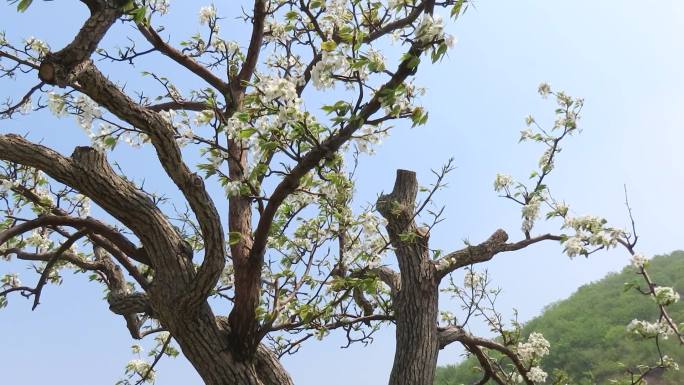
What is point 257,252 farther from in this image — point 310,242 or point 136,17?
point 136,17

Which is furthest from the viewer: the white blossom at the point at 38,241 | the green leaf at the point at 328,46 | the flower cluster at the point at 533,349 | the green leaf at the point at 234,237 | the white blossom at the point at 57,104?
the flower cluster at the point at 533,349

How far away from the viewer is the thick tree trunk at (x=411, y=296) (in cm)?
475

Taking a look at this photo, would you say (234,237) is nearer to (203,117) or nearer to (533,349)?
(203,117)

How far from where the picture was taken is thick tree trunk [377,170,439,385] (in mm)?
4750

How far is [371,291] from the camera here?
380 centimetres

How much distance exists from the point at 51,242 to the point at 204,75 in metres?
2.09

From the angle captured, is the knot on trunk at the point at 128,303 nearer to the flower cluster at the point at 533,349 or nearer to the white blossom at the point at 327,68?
the white blossom at the point at 327,68

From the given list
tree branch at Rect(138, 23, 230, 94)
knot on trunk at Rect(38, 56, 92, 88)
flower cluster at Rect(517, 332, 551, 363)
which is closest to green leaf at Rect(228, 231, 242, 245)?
knot on trunk at Rect(38, 56, 92, 88)

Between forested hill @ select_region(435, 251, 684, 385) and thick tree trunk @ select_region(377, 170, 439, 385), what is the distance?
7.93 meters

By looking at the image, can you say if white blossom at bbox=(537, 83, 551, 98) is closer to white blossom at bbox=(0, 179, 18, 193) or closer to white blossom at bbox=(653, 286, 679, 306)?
white blossom at bbox=(653, 286, 679, 306)

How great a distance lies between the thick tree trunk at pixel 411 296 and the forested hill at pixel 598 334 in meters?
7.93

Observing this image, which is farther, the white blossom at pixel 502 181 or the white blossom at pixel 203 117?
the white blossom at pixel 502 181

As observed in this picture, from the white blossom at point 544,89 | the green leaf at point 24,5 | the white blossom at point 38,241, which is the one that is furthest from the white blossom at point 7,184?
the white blossom at point 544,89

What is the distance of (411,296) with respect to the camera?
498cm
